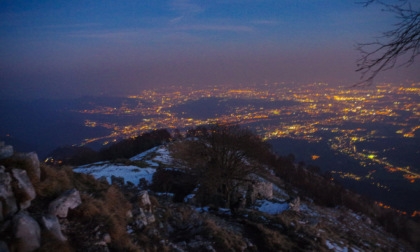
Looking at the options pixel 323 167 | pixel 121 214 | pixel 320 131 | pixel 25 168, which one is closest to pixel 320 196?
pixel 323 167

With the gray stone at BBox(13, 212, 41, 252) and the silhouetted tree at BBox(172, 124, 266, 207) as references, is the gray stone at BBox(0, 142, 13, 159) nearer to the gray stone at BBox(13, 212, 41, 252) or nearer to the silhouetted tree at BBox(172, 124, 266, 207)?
the gray stone at BBox(13, 212, 41, 252)

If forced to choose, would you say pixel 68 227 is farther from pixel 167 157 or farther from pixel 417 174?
pixel 417 174

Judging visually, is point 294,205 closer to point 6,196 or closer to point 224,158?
point 224,158

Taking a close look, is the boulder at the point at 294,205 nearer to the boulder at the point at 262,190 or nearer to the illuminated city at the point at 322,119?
the boulder at the point at 262,190

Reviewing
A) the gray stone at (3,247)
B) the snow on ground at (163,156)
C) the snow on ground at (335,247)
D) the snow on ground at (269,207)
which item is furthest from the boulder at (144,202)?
the snow on ground at (163,156)

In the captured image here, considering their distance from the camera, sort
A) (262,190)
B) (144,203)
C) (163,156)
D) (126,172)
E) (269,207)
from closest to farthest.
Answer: (144,203)
(269,207)
(262,190)
(126,172)
(163,156)

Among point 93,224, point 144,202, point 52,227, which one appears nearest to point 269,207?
point 144,202

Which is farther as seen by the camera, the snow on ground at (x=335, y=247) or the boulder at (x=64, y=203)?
the snow on ground at (x=335, y=247)

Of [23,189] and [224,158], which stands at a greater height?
[23,189]
